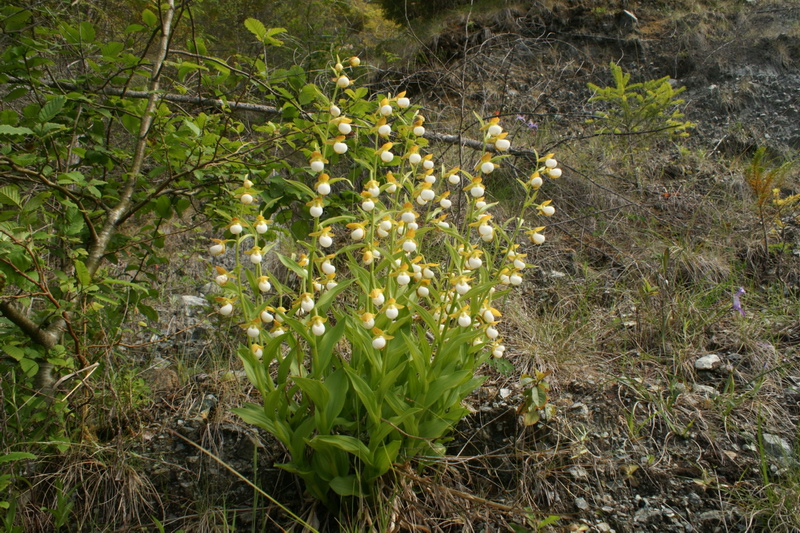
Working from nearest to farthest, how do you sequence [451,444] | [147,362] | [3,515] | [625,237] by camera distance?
[3,515] < [451,444] < [147,362] < [625,237]

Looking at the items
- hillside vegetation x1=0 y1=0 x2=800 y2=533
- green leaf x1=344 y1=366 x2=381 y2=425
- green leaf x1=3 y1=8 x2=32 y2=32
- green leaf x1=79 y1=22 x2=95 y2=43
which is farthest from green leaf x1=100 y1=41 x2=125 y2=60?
green leaf x1=344 y1=366 x2=381 y2=425

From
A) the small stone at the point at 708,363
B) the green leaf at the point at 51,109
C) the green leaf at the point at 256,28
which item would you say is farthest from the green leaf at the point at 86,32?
the small stone at the point at 708,363

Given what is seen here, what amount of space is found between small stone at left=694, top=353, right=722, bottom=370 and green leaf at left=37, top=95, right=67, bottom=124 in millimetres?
2863

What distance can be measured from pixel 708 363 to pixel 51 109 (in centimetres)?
293

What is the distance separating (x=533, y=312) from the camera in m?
2.74

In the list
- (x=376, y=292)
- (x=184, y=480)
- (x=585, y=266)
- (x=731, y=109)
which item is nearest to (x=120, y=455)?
(x=184, y=480)

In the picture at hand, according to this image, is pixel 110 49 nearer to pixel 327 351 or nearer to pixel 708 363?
pixel 327 351

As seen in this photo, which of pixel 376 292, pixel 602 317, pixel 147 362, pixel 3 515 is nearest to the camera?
pixel 376 292

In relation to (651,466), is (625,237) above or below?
below

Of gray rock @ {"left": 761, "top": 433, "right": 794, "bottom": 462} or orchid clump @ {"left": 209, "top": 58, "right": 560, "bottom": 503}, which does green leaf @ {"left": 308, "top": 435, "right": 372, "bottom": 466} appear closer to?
orchid clump @ {"left": 209, "top": 58, "right": 560, "bottom": 503}

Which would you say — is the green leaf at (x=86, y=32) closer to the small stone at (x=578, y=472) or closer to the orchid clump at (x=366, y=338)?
the orchid clump at (x=366, y=338)

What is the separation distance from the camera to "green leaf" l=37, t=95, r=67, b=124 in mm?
1498

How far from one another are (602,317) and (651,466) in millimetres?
1020

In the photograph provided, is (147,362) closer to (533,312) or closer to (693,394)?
(533,312)
